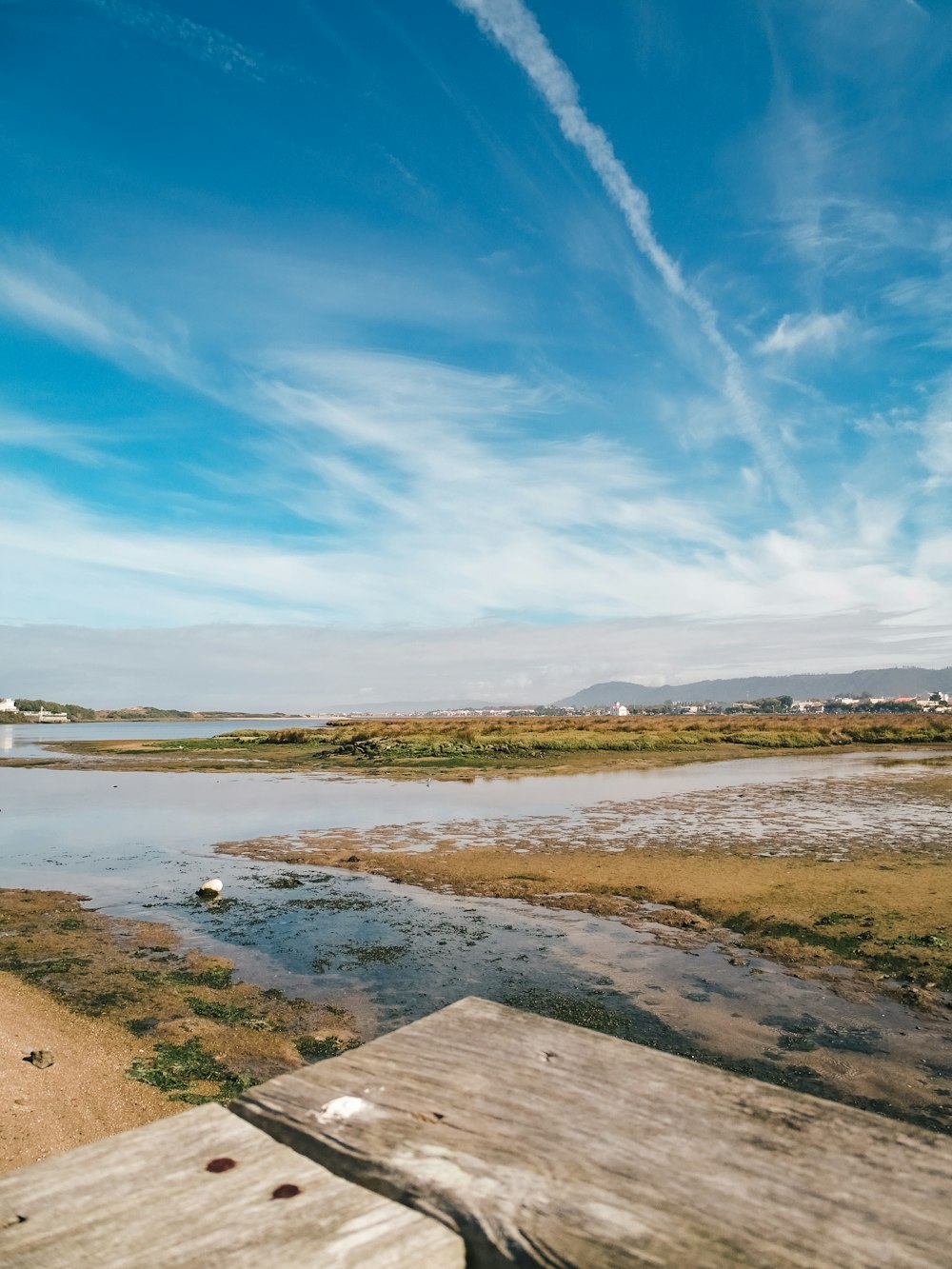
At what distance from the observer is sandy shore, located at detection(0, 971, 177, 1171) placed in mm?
6473

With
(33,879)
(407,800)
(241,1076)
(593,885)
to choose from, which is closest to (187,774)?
(407,800)

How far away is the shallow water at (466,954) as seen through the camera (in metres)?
7.89

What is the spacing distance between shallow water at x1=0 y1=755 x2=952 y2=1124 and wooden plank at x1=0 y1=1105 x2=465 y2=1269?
7.46 m

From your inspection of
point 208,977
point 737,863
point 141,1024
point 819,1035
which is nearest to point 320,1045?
point 141,1024

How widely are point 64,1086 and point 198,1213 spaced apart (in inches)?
317

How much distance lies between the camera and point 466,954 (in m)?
11.0

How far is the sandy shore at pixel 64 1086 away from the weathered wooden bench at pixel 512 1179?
6587 millimetres

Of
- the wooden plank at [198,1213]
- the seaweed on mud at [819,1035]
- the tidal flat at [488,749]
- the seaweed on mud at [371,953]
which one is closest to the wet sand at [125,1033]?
the seaweed on mud at [371,953]

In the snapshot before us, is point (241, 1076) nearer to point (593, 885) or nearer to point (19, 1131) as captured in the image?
point (19, 1131)

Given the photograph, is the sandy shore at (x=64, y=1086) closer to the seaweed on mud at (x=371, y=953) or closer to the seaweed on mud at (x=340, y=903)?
the seaweed on mud at (x=371, y=953)

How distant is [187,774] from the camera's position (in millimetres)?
41031

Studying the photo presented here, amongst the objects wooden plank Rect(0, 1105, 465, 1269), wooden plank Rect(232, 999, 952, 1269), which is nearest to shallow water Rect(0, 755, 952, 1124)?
wooden plank Rect(232, 999, 952, 1269)

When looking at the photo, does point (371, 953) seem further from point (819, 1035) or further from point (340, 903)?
point (819, 1035)

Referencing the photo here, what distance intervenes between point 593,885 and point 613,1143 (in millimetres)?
14562
